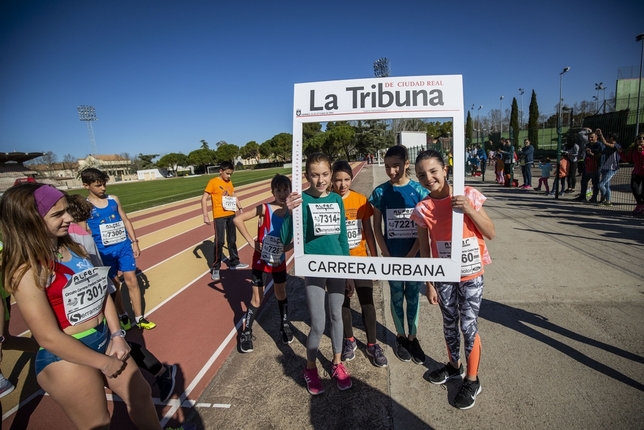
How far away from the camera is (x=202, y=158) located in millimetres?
90750

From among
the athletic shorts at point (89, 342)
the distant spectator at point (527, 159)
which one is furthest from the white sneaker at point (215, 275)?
the distant spectator at point (527, 159)

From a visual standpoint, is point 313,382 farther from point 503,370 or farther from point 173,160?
point 173,160

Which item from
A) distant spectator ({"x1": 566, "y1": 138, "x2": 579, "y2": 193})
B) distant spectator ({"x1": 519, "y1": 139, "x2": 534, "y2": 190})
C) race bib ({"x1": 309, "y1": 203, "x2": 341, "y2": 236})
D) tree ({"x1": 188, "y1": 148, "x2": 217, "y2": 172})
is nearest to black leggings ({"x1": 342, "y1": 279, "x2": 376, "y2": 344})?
race bib ({"x1": 309, "y1": 203, "x2": 341, "y2": 236})

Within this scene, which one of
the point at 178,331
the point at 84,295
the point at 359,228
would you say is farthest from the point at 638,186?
the point at 84,295

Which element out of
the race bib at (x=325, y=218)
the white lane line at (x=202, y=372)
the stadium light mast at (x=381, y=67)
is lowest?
the white lane line at (x=202, y=372)

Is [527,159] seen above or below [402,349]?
above

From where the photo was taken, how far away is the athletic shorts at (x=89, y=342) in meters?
1.72

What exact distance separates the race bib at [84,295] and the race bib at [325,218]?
153 cm

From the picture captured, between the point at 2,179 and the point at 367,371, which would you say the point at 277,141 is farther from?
the point at 367,371

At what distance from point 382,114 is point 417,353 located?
2.37 metres

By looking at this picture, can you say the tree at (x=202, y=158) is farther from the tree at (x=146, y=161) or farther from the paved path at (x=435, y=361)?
the paved path at (x=435, y=361)

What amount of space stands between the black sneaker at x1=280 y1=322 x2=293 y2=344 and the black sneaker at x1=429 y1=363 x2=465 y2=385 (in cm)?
161

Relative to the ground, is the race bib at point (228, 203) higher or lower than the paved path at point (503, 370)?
higher

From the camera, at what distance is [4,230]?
5.57 ft
